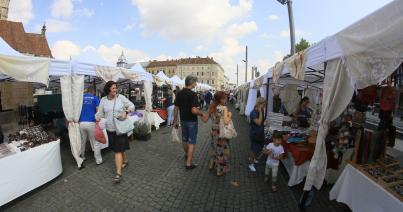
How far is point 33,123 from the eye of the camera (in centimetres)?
944

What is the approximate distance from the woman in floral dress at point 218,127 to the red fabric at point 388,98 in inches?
97.9

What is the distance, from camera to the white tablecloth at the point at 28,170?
10.4 feet

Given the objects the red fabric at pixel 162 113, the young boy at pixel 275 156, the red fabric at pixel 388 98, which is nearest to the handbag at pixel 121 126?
the young boy at pixel 275 156

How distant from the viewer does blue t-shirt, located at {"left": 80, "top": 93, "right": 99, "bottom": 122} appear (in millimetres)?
4777

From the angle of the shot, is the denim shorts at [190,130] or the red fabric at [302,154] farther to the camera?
the denim shorts at [190,130]

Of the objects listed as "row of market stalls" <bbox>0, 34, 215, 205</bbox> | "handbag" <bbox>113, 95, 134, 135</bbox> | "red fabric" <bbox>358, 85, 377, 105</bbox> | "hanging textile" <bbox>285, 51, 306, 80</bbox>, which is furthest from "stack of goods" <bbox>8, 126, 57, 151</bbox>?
"red fabric" <bbox>358, 85, 377, 105</bbox>

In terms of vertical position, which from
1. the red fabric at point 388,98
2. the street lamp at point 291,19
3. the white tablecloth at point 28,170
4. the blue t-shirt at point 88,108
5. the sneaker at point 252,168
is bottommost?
the sneaker at point 252,168

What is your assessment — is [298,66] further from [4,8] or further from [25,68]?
[4,8]

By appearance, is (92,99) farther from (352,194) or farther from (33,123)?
(33,123)

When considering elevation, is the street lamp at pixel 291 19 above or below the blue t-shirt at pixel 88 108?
above

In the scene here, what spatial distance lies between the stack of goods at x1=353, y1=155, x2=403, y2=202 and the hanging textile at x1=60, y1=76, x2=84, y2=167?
16.1 ft

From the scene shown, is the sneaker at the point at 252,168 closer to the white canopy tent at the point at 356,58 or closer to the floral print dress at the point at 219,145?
the floral print dress at the point at 219,145

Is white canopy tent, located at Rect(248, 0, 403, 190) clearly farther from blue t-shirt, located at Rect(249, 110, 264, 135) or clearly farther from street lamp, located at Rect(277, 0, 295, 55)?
street lamp, located at Rect(277, 0, 295, 55)

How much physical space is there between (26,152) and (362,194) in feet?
15.1
